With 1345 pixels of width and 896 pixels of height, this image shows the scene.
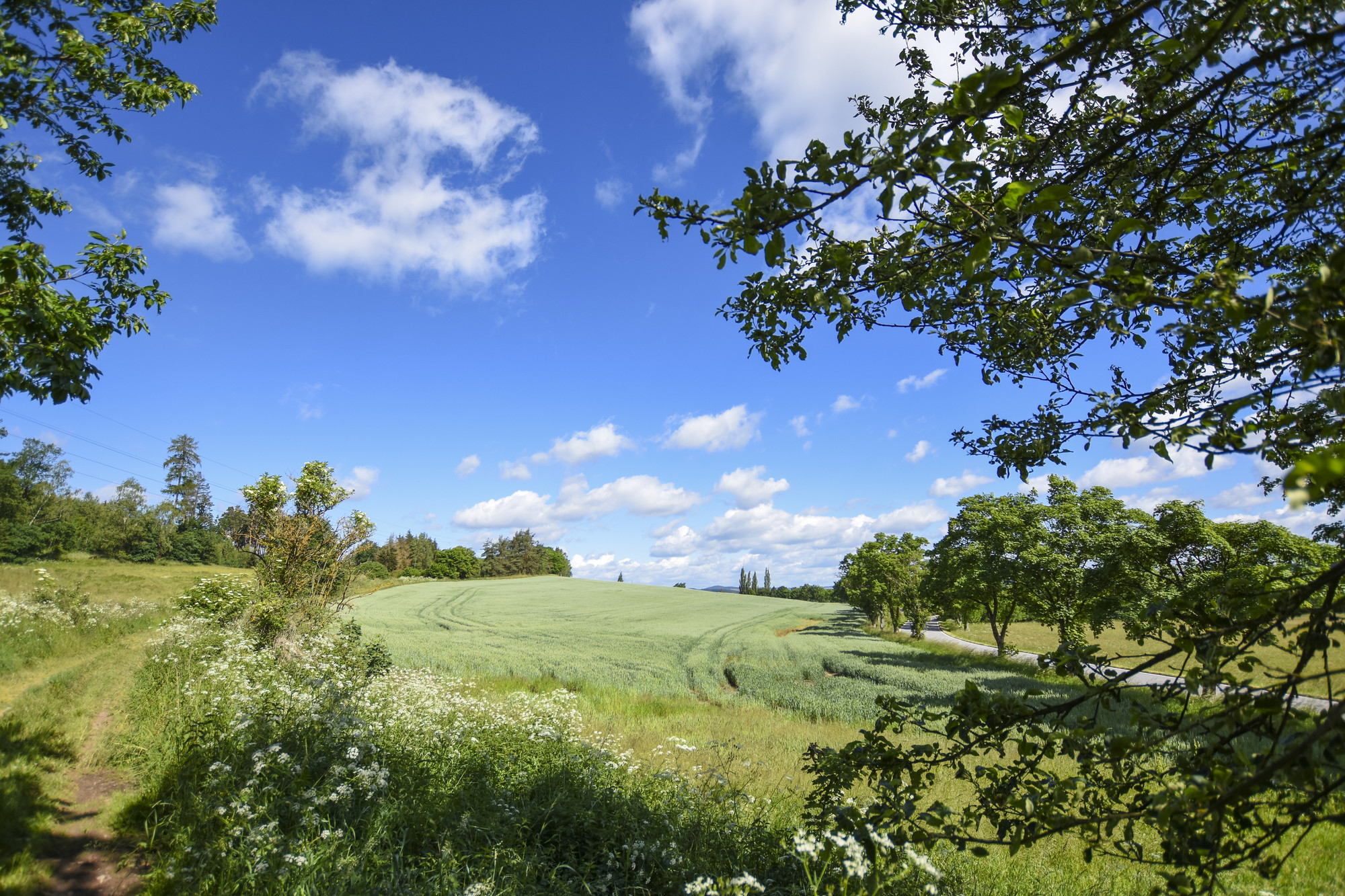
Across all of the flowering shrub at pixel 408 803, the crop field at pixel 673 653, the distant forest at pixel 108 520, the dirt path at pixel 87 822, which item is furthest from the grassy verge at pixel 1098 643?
the distant forest at pixel 108 520

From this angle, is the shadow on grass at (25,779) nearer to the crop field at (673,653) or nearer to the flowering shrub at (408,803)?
the flowering shrub at (408,803)

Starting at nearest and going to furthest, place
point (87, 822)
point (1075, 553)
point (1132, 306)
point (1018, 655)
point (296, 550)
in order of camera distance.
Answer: point (1132, 306) < point (87, 822) < point (296, 550) < point (1075, 553) < point (1018, 655)

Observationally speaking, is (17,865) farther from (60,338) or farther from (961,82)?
(961,82)

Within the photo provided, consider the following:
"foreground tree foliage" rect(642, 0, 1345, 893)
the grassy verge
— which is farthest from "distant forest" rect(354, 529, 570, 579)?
"foreground tree foliage" rect(642, 0, 1345, 893)

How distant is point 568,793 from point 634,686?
Result: 13.0m

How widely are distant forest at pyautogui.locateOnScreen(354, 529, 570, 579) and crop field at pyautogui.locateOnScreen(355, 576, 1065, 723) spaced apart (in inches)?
1289

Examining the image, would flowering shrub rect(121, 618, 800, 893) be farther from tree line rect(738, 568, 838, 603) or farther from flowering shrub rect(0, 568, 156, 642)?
tree line rect(738, 568, 838, 603)

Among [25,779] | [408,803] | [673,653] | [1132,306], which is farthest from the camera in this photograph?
[673,653]

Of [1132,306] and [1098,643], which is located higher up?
[1132,306]

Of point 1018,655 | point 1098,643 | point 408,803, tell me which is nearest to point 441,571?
point 1018,655

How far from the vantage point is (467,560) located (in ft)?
309

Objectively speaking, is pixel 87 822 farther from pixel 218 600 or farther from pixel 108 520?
pixel 108 520

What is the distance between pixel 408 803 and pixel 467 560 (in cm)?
9581

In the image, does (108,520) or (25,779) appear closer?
(25,779)
